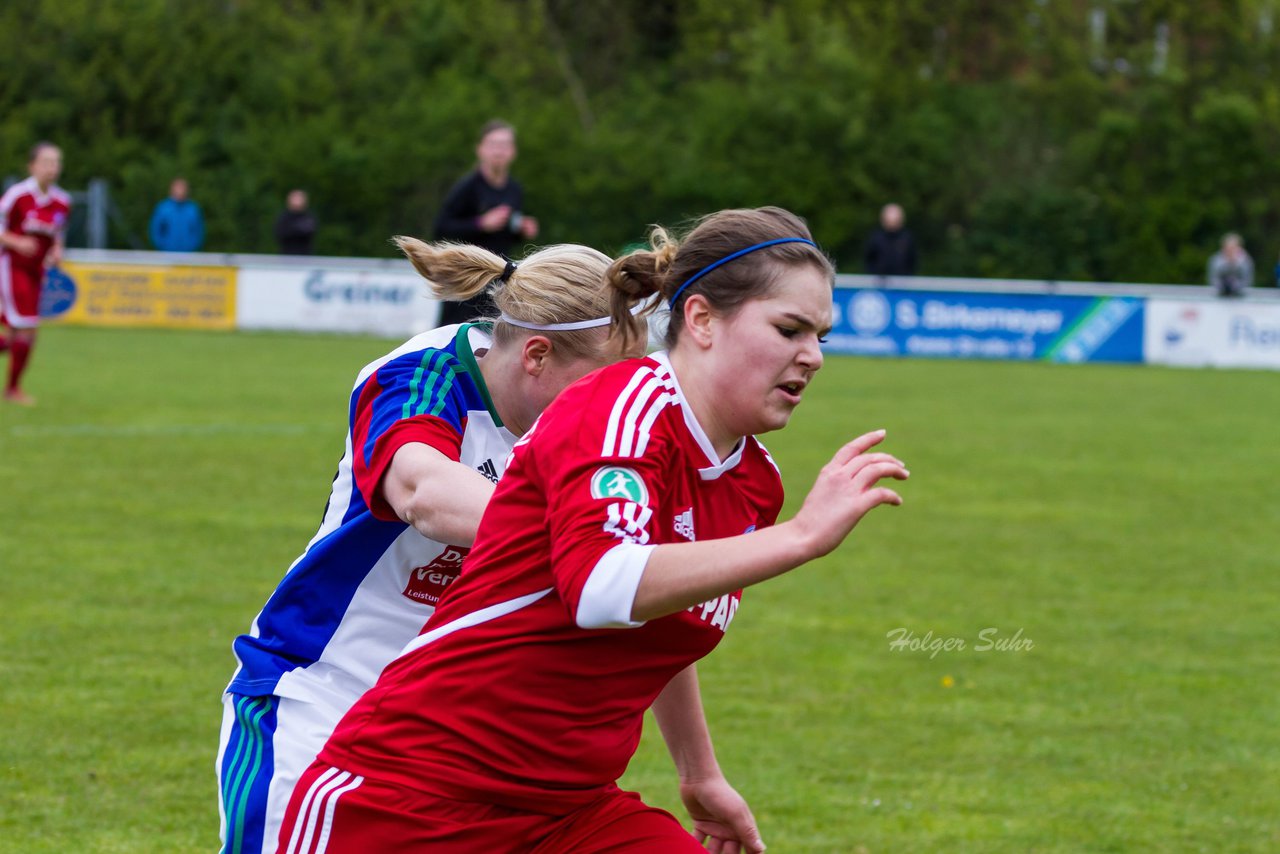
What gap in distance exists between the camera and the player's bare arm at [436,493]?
2.91 m

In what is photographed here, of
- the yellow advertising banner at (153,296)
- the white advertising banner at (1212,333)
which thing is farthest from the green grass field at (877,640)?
the yellow advertising banner at (153,296)

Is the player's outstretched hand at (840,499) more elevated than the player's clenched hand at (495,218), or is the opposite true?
the player's outstretched hand at (840,499)

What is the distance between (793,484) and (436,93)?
27445 mm

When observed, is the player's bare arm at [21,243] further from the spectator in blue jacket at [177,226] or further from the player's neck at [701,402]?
the spectator in blue jacket at [177,226]

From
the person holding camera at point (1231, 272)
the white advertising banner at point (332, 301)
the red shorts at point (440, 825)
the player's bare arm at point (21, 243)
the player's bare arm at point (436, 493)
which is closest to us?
the red shorts at point (440, 825)

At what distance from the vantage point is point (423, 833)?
266 cm

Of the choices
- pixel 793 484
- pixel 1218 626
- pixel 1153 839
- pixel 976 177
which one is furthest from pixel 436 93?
pixel 1153 839

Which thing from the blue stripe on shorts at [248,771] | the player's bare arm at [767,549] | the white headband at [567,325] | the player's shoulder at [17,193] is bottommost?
the player's shoulder at [17,193]

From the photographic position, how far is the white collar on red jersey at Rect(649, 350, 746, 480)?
256 cm

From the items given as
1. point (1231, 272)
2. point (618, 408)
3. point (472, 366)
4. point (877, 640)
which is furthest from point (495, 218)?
point (1231, 272)

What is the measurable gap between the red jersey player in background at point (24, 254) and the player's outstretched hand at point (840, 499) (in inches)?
501

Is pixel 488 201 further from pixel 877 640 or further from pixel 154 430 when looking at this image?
pixel 877 640

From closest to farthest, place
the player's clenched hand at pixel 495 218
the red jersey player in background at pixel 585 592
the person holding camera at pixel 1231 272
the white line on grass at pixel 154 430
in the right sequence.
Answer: the red jersey player in background at pixel 585 592 < the player's clenched hand at pixel 495 218 < the white line on grass at pixel 154 430 < the person holding camera at pixel 1231 272

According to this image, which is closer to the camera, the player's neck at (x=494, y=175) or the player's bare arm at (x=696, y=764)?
the player's bare arm at (x=696, y=764)
